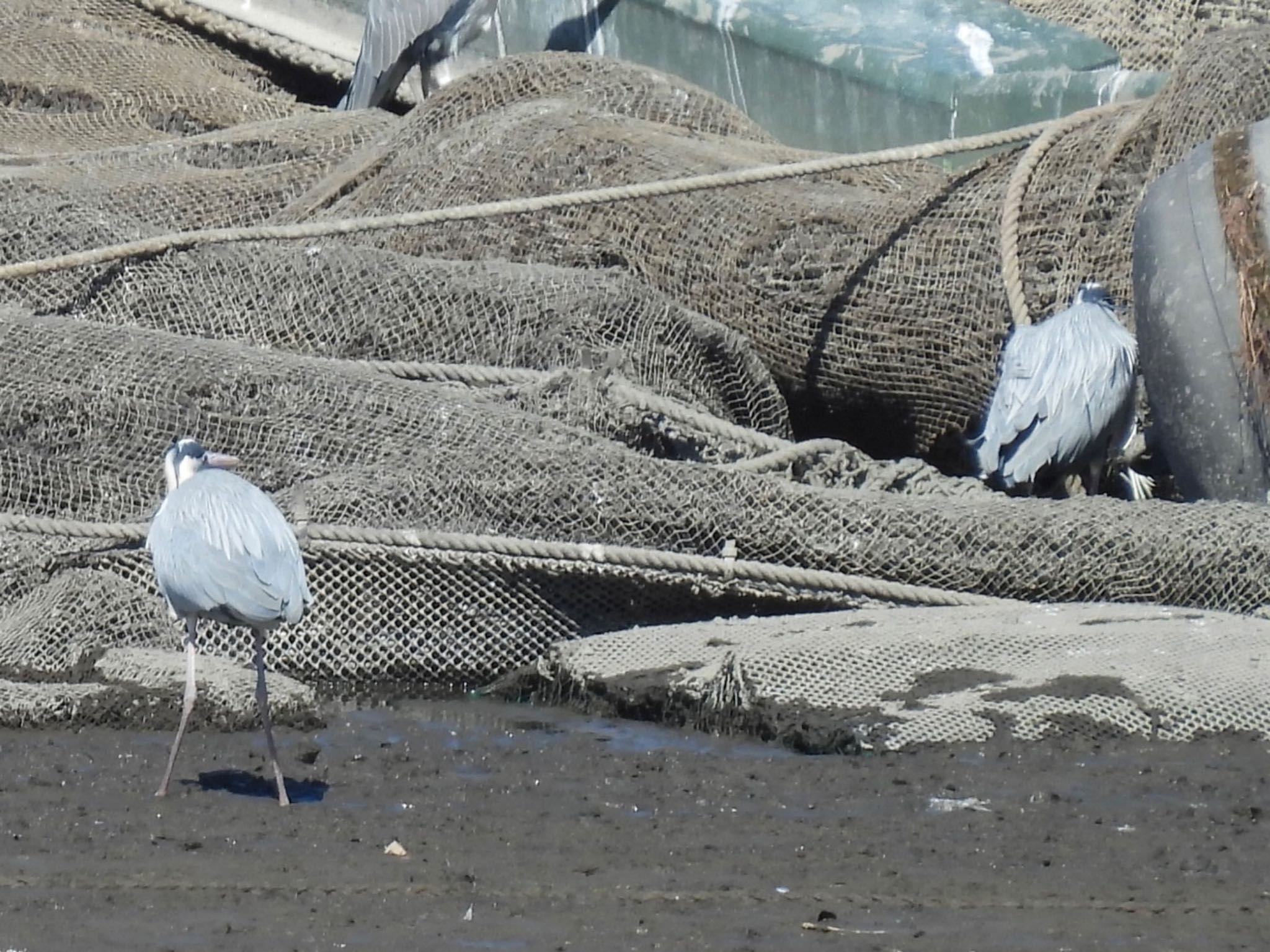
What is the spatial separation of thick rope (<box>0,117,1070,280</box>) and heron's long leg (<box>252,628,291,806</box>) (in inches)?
94.0

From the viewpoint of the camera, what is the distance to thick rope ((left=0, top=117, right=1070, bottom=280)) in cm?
638

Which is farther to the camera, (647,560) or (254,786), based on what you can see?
(647,560)

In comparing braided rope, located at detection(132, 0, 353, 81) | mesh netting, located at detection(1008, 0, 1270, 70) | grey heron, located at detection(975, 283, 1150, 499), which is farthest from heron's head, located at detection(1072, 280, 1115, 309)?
braided rope, located at detection(132, 0, 353, 81)

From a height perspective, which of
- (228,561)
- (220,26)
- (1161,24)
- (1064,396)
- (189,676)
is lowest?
(189,676)

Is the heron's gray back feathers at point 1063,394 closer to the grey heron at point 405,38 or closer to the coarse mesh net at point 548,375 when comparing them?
the coarse mesh net at point 548,375

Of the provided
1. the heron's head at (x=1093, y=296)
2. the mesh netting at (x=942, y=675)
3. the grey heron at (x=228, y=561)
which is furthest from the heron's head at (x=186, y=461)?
the heron's head at (x=1093, y=296)

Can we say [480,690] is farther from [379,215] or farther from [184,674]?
[379,215]

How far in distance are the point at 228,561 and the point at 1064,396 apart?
2.91 m

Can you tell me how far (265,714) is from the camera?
13.3 ft

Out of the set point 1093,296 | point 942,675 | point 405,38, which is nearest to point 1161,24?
point 1093,296

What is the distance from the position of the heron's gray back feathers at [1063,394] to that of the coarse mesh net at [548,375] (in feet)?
0.99

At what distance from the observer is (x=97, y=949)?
2914mm

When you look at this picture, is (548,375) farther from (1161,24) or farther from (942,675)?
(1161,24)

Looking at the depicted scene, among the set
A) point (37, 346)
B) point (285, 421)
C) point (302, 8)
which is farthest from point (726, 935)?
point (302, 8)
